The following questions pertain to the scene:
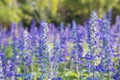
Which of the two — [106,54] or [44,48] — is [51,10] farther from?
[44,48]

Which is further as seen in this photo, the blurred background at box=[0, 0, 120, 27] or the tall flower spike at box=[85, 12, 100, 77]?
the blurred background at box=[0, 0, 120, 27]

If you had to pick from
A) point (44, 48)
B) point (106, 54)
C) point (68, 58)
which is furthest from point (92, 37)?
point (68, 58)

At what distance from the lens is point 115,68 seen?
24.2 feet

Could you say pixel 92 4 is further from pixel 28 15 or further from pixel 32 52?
pixel 32 52

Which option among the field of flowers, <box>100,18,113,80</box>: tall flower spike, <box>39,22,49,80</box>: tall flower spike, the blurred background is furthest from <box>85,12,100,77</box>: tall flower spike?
the blurred background

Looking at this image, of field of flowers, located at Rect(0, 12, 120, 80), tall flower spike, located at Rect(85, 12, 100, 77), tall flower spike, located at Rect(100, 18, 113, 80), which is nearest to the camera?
tall flower spike, located at Rect(85, 12, 100, 77)

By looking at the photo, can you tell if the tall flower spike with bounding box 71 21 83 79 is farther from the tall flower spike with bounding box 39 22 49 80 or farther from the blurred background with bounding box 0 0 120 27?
the blurred background with bounding box 0 0 120 27

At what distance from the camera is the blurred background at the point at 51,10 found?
60.4ft

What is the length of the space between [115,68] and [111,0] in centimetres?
1321

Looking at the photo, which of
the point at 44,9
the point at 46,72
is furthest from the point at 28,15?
the point at 46,72

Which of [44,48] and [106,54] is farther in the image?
[106,54]

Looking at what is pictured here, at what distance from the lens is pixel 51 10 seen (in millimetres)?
20094

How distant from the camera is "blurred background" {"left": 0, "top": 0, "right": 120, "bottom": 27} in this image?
1842 centimetres

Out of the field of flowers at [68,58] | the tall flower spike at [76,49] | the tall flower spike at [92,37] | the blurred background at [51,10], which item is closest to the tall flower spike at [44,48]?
the field of flowers at [68,58]
